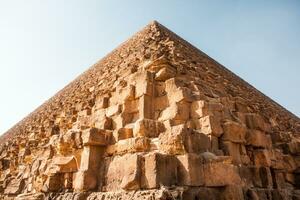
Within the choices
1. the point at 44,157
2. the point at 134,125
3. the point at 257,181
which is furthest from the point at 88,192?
the point at 257,181

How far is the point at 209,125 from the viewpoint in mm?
4055

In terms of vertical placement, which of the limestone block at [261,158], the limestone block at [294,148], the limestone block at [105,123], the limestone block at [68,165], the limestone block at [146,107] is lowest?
the limestone block at [68,165]

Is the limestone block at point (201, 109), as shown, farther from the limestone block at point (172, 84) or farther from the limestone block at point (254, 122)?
the limestone block at point (254, 122)

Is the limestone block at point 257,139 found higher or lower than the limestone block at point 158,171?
higher

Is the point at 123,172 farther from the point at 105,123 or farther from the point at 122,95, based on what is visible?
the point at 122,95

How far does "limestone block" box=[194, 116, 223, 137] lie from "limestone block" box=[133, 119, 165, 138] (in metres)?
0.60

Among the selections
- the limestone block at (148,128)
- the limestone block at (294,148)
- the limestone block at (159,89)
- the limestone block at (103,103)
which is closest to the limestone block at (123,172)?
the limestone block at (148,128)

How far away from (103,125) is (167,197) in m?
2.19

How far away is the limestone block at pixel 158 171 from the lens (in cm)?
322

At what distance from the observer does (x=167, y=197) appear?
2.99 meters

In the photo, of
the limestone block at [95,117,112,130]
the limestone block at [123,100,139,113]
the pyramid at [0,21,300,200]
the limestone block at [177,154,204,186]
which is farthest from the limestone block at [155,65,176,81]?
the limestone block at [177,154,204,186]

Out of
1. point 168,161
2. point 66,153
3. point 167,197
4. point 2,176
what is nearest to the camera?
point 167,197

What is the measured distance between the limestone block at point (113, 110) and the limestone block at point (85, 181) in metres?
1.33

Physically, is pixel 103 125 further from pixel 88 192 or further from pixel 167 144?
pixel 167 144
